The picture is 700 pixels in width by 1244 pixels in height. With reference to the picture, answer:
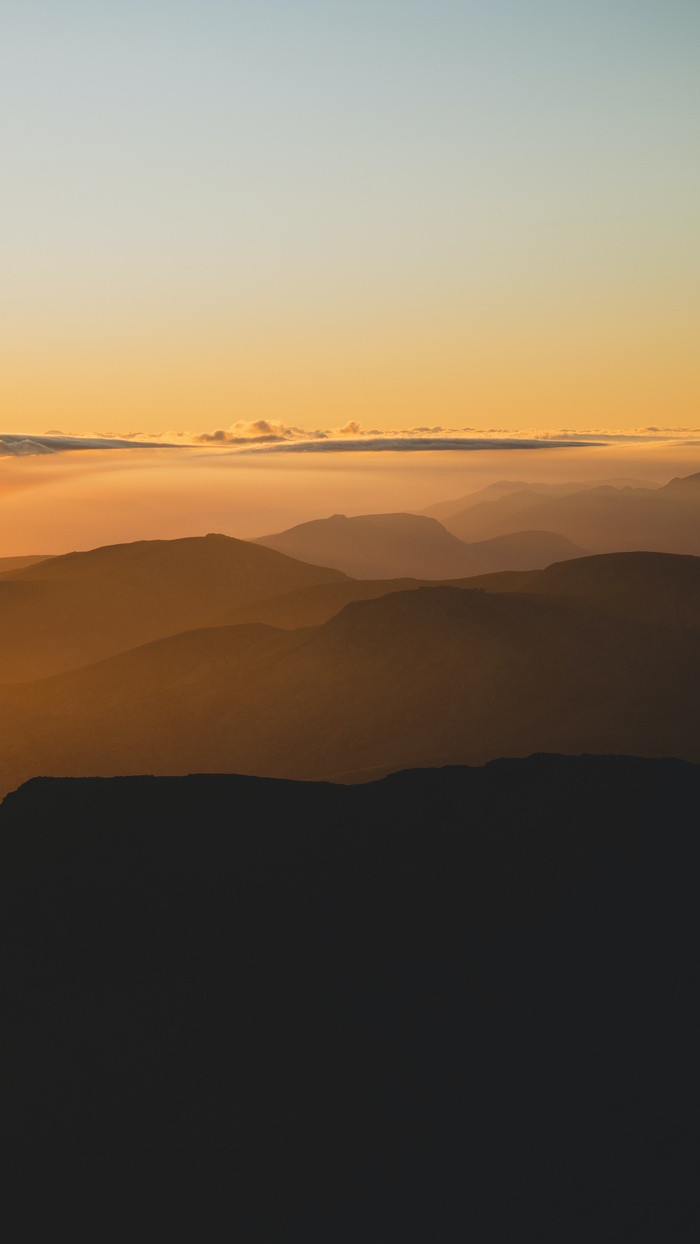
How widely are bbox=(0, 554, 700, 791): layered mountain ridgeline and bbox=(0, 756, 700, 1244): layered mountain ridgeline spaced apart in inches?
1459

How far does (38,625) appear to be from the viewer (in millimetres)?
172125

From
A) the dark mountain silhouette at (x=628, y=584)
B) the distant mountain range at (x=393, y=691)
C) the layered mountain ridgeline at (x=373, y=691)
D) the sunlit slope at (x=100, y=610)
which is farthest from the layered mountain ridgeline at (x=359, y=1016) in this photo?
the sunlit slope at (x=100, y=610)


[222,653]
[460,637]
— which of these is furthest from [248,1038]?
[222,653]

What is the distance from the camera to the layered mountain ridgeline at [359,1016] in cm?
2686

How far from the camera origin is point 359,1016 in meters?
32.3

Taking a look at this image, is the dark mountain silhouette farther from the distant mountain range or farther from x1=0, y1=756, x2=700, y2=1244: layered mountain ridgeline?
x1=0, y1=756, x2=700, y2=1244: layered mountain ridgeline

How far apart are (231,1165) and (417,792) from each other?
2288 cm

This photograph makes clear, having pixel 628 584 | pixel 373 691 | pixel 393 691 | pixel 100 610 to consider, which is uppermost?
pixel 628 584

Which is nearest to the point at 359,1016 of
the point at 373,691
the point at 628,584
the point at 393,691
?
the point at 393,691

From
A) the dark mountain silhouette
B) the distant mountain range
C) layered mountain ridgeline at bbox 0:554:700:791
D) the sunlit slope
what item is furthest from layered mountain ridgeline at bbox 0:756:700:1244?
the sunlit slope

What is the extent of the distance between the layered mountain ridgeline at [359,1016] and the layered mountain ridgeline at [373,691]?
3706 centimetres

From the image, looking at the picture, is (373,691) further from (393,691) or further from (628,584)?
(628,584)

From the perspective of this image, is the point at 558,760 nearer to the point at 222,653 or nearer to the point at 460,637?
the point at 460,637

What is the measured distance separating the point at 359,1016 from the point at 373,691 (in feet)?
252
